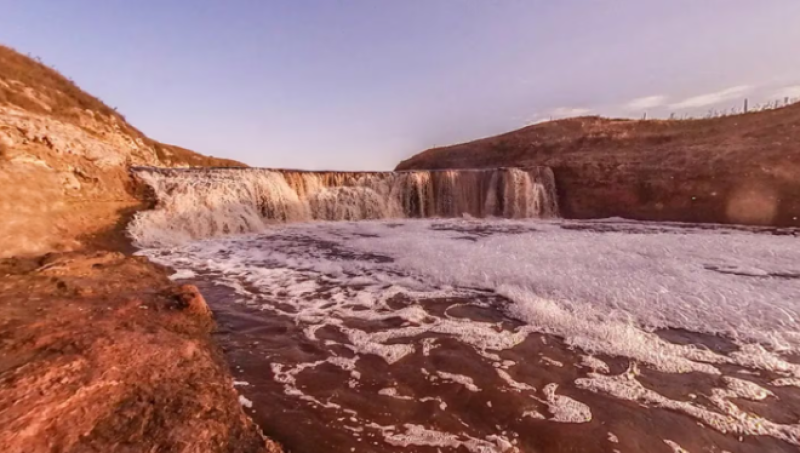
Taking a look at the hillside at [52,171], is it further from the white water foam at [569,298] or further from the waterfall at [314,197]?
the white water foam at [569,298]

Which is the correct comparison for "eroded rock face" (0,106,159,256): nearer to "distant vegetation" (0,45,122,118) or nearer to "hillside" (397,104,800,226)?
"distant vegetation" (0,45,122,118)

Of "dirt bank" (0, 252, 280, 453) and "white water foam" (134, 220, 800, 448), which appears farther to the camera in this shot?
"white water foam" (134, 220, 800, 448)

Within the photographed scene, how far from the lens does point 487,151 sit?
31141 mm

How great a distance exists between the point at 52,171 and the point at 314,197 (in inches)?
311

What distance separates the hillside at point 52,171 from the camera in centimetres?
620

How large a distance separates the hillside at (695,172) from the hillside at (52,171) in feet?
62.8

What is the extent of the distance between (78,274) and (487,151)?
3037 centimetres

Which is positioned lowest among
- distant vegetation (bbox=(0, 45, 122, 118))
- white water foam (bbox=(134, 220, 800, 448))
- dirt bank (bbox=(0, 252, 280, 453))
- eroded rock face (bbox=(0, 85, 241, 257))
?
white water foam (bbox=(134, 220, 800, 448))

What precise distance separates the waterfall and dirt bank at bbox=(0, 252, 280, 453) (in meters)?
5.98

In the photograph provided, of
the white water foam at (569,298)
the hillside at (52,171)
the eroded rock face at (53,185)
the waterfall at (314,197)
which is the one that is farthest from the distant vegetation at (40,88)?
the white water foam at (569,298)

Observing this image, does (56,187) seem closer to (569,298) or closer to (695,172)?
(569,298)

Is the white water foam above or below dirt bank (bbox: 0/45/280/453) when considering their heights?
below

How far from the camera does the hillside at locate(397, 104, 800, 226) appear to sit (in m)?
14.9

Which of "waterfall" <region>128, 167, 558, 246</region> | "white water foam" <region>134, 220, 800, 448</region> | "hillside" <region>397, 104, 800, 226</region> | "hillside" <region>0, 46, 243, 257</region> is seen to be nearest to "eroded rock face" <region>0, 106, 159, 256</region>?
"hillside" <region>0, 46, 243, 257</region>
